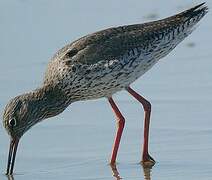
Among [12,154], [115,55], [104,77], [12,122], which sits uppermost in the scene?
[115,55]

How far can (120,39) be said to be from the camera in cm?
1262

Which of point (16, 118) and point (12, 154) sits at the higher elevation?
point (16, 118)

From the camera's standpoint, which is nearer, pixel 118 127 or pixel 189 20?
pixel 118 127

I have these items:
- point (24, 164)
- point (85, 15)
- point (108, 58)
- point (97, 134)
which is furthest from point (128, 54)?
point (85, 15)

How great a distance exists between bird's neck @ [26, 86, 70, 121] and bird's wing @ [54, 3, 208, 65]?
0.43 m

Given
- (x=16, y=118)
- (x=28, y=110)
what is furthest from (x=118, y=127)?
(x=16, y=118)

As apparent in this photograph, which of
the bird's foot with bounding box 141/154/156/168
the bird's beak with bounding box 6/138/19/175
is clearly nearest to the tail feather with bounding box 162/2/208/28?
the bird's foot with bounding box 141/154/156/168

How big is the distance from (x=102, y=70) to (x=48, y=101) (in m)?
0.77

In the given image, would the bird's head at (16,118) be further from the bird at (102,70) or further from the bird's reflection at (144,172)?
the bird's reflection at (144,172)

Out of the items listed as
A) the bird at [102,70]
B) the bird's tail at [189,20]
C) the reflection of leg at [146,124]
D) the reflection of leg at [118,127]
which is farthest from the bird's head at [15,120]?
the bird's tail at [189,20]

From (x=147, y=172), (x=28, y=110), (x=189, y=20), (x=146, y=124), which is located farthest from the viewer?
(x=189, y=20)

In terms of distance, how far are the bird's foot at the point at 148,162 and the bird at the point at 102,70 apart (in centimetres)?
5

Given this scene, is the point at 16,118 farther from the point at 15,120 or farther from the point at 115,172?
the point at 115,172

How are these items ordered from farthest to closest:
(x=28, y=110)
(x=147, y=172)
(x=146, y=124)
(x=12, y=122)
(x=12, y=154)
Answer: (x=146, y=124) → (x=28, y=110) → (x=12, y=122) → (x=12, y=154) → (x=147, y=172)
